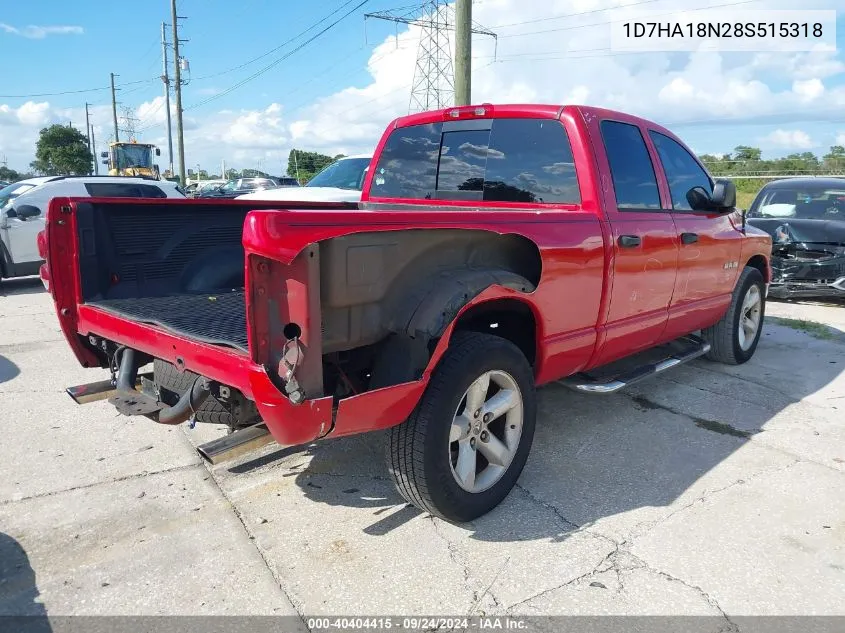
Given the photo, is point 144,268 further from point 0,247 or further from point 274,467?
point 0,247

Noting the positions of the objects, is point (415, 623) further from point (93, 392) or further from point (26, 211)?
point (26, 211)

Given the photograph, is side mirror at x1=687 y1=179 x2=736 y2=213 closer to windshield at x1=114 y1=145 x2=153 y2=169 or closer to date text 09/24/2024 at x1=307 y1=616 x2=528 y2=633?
date text 09/24/2024 at x1=307 y1=616 x2=528 y2=633

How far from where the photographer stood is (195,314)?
317 cm

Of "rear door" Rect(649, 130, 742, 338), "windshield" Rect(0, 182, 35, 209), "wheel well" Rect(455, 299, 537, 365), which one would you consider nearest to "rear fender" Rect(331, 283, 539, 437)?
"wheel well" Rect(455, 299, 537, 365)

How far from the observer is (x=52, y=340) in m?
6.44

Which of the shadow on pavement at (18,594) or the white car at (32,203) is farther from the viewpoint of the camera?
the white car at (32,203)

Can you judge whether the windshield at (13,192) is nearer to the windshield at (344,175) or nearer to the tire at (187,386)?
the windshield at (344,175)

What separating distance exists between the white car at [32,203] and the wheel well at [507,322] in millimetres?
7550

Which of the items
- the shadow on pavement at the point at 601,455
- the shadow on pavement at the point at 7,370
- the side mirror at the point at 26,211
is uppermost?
the side mirror at the point at 26,211

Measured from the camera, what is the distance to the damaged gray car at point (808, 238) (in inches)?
321

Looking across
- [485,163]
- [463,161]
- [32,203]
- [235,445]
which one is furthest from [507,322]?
[32,203]

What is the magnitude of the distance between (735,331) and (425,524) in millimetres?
3651

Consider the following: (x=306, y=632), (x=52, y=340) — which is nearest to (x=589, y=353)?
(x=306, y=632)

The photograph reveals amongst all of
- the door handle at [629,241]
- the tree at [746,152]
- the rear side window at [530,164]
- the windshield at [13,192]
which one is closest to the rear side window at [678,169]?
the door handle at [629,241]
